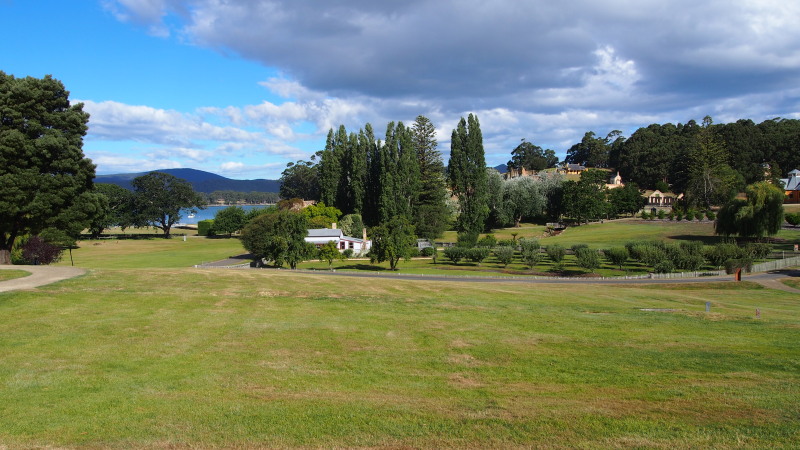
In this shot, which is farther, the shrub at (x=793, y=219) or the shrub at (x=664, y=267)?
the shrub at (x=793, y=219)

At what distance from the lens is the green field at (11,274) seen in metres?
23.9

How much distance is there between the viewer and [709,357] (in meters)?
15.1

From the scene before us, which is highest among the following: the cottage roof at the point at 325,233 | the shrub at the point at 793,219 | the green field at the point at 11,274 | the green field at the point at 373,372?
the shrub at the point at 793,219

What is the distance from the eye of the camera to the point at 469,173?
291ft

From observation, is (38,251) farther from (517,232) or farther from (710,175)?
(710,175)

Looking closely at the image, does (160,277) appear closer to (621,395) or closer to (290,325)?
(290,325)

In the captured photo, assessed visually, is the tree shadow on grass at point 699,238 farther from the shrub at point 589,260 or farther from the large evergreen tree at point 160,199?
the large evergreen tree at point 160,199

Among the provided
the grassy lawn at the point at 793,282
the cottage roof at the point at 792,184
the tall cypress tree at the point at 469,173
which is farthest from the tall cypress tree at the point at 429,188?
the cottage roof at the point at 792,184

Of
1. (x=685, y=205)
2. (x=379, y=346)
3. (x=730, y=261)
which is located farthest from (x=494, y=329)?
(x=685, y=205)

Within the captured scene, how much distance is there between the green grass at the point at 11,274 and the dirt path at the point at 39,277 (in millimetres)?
319

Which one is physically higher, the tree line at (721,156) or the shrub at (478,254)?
the tree line at (721,156)

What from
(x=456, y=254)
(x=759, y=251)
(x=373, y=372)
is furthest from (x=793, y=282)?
(x=373, y=372)

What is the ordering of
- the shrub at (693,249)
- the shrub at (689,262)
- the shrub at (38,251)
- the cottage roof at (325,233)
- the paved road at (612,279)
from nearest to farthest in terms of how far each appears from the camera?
the shrub at (38,251)
the paved road at (612,279)
the shrub at (689,262)
the shrub at (693,249)
the cottage roof at (325,233)

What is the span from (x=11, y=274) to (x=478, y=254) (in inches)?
1842
